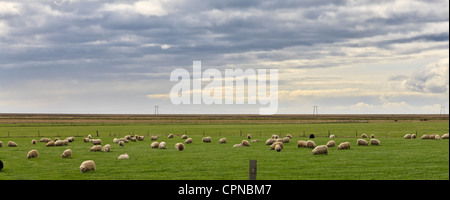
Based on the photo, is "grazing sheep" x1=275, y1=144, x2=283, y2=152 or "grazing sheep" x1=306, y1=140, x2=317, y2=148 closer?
"grazing sheep" x1=275, y1=144, x2=283, y2=152

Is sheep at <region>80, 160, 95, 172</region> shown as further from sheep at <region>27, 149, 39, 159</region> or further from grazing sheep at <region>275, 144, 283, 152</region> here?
grazing sheep at <region>275, 144, 283, 152</region>

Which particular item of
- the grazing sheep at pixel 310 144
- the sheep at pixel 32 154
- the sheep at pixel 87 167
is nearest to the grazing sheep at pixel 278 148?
the grazing sheep at pixel 310 144

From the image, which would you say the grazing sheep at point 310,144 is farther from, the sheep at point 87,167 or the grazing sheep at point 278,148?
the sheep at point 87,167

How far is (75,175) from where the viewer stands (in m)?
23.2

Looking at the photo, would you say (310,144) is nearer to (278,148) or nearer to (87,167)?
(278,148)

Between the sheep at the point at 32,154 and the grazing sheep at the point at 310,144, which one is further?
the grazing sheep at the point at 310,144

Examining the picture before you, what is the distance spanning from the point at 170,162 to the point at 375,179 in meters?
13.2

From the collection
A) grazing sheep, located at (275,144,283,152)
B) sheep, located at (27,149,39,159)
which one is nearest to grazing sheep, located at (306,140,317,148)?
grazing sheep, located at (275,144,283,152)

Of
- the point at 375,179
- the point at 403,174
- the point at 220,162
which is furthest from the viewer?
the point at 220,162

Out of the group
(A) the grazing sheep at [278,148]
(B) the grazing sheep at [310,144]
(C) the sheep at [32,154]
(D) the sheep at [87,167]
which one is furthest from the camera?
(B) the grazing sheep at [310,144]

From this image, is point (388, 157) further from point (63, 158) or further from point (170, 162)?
point (63, 158)
